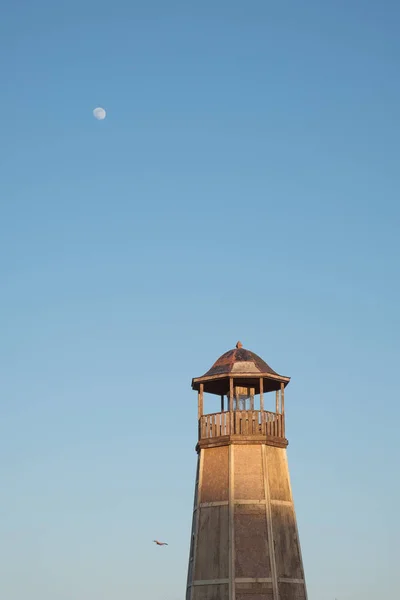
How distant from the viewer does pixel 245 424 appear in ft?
159

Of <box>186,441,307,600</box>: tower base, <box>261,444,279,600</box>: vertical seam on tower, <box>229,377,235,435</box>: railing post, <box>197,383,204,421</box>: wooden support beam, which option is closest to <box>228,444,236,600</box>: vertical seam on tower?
<box>186,441,307,600</box>: tower base

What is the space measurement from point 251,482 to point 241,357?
6323 millimetres

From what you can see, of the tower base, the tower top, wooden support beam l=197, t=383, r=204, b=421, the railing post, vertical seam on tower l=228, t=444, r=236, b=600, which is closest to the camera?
vertical seam on tower l=228, t=444, r=236, b=600

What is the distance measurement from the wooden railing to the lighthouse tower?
5cm

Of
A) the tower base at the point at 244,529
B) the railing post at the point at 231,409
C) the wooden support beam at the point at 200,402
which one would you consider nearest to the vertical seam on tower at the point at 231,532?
the tower base at the point at 244,529

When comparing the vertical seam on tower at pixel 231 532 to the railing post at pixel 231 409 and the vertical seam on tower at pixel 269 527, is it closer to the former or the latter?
the railing post at pixel 231 409

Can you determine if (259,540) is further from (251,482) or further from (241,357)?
(241,357)

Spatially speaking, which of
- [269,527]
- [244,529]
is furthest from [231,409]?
[269,527]

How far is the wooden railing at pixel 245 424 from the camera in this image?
48.3m

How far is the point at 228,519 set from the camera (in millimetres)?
46719

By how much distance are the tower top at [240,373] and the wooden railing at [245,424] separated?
174 centimetres

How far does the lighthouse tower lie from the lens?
45562 millimetres

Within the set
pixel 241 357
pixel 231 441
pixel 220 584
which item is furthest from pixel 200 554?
pixel 241 357

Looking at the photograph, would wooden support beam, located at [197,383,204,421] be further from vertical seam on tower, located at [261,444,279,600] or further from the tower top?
vertical seam on tower, located at [261,444,279,600]
